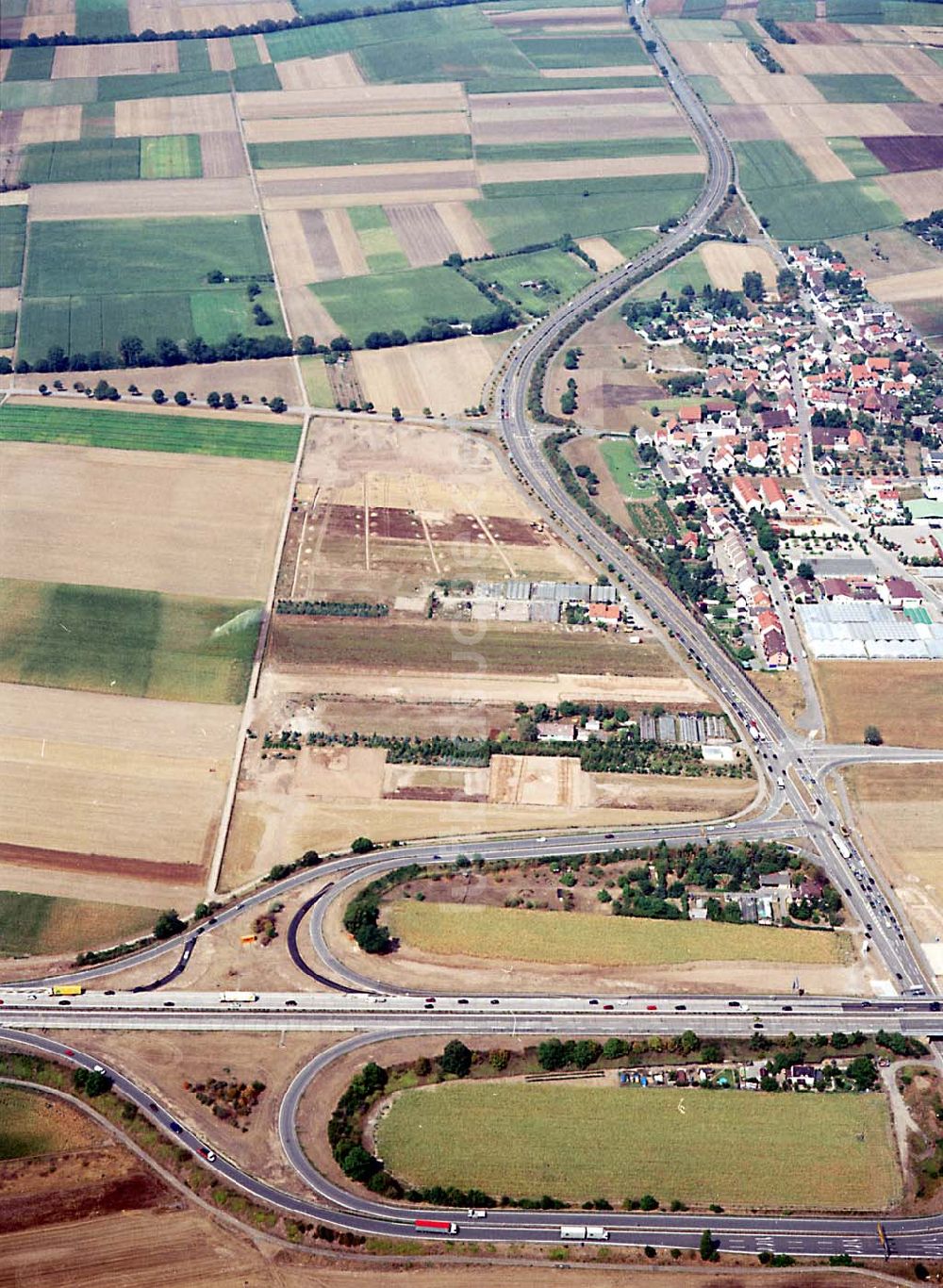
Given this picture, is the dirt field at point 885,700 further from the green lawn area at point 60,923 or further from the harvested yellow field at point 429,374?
the harvested yellow field at point 429,374

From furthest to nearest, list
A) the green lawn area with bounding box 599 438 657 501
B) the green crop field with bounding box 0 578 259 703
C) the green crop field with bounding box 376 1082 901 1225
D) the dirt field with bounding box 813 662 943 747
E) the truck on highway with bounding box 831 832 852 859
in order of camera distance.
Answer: the green lawn area with bounding box 599 438 657 501, the green crop field with bounding box 0 578 259 703, the dirt field with bounding box 813 662 943 747, the truck on highway with bounding box 831 832 852 859, the green crop field with bounding box 376 1082 901 1225

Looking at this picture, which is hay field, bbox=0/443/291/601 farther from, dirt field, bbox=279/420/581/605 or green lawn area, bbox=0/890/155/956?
green lawn area, bbox=0/890/155/956

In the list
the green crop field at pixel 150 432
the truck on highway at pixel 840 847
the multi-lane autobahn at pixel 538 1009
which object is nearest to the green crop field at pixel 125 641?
the multi-lane autobahn at pixel 538 1009

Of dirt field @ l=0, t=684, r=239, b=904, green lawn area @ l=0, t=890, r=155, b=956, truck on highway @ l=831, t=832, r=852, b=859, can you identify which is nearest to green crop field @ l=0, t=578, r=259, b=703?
dirt field @ l=0, t=684, r=239, b=904

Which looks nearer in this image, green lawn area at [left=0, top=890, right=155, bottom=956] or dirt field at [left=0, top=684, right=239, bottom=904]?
green lawn area at [left=0, top=890, right=155, bottom=956]

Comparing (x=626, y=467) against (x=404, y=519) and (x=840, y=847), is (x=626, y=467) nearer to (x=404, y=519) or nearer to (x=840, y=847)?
(x=404, y=519)
